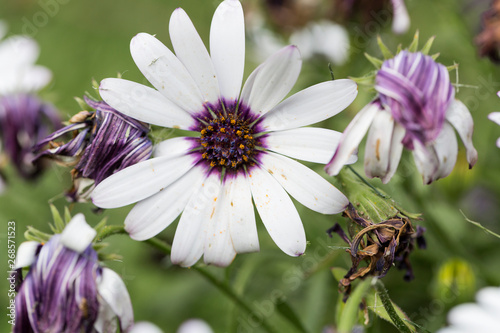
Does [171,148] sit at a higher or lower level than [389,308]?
higher

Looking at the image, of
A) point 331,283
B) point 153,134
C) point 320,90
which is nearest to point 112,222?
point 331,283

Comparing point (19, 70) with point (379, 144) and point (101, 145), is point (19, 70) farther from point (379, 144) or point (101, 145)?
point (379, 144)

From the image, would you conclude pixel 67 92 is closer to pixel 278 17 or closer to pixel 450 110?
pixel 278 17

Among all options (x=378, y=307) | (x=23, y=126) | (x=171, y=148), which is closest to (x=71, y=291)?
(x=171, y=148)

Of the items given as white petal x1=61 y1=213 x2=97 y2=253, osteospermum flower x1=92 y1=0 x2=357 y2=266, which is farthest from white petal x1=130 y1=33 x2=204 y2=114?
white petal x1=61 y1=213 x2=97 y2=253

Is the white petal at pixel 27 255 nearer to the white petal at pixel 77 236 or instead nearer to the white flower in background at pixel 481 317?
the white petal at pixel 77 236

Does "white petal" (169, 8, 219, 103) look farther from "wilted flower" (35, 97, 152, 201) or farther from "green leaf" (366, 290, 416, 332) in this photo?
"green leaf" (366, 290, 416, 332)
